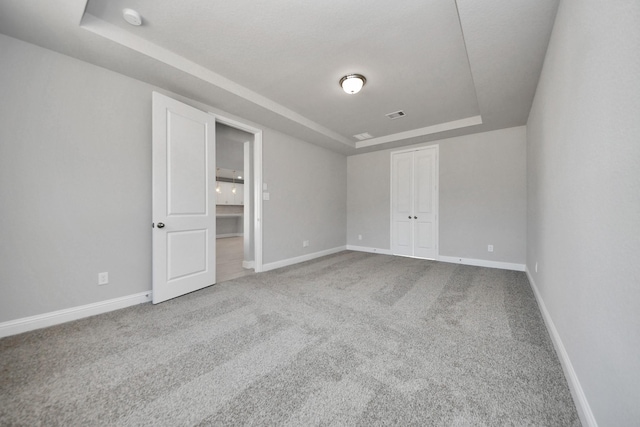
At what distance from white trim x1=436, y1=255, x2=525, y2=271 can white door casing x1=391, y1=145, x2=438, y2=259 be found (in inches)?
8.7

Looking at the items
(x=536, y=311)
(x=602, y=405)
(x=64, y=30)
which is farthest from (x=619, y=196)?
(x=64, y=30)

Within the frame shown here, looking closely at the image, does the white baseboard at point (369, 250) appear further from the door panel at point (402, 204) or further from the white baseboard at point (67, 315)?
the white baseboard at point (67, 315)


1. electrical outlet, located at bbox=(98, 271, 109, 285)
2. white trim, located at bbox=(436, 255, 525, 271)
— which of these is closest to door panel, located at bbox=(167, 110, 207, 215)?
electrical outlet, located at bbox=(98, 271, 109, 285)

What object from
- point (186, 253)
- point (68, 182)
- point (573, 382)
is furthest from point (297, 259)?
point (573, 382)

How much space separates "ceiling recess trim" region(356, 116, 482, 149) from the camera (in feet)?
13.0

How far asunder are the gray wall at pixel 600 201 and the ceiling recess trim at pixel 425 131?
Answer: 233 centimetres

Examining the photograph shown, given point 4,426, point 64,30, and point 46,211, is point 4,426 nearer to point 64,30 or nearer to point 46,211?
point 46,211

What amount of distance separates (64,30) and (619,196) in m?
3.64

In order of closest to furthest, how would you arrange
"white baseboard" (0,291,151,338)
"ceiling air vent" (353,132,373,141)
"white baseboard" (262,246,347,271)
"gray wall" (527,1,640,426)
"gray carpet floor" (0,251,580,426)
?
"gray wall" (527,1,640,426), "gray carpet floor" (0,251,580,426), "white baseboard" (0,291,151,338), "white baseboard" (262,246,347,271), "ceiling air vent" (353,132,373,141)

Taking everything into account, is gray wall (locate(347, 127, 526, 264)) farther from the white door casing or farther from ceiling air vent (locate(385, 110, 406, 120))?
ceiling air vent (locate(385, 110, 406, 120))

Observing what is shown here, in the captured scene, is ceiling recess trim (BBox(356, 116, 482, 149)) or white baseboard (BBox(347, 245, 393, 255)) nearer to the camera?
ceiling recess trim (BBox(356, 116, 482, 149))

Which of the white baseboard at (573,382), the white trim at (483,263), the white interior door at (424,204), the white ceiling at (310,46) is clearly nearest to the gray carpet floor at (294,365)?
the white baseboard at (573,382)

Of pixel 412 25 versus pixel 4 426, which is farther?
pixel 412 25

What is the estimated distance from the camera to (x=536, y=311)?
2.40 m
